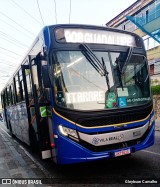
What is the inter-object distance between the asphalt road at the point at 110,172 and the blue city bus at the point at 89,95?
536mm

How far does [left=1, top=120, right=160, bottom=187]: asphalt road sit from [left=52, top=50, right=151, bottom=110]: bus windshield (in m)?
1.53

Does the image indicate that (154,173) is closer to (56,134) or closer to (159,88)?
(56,134)

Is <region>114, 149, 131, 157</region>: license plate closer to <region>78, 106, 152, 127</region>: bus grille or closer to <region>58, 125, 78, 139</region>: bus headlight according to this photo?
<region>78, 106, 152, 127</region>: bus grille

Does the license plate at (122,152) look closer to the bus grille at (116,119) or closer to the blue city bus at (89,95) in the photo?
the blue city bus at (89,95)

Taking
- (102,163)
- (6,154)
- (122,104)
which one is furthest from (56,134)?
(6,154)

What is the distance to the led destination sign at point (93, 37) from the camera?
522 cm

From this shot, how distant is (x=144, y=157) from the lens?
6684 mm

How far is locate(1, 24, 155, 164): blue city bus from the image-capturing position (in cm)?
484

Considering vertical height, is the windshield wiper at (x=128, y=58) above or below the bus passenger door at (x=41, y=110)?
above

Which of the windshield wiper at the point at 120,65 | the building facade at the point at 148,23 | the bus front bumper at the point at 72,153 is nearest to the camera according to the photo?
the bus front bumper at the point at 72,153

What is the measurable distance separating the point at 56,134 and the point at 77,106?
72 cm

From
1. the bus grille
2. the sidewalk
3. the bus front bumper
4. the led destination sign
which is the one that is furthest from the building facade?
the bus front bumper

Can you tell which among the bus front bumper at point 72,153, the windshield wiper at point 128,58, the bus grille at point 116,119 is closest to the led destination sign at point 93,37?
the windshield wiper at point 128,58

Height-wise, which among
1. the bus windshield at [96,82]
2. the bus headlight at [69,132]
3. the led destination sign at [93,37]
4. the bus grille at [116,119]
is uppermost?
the led destination sign at [93,37]
